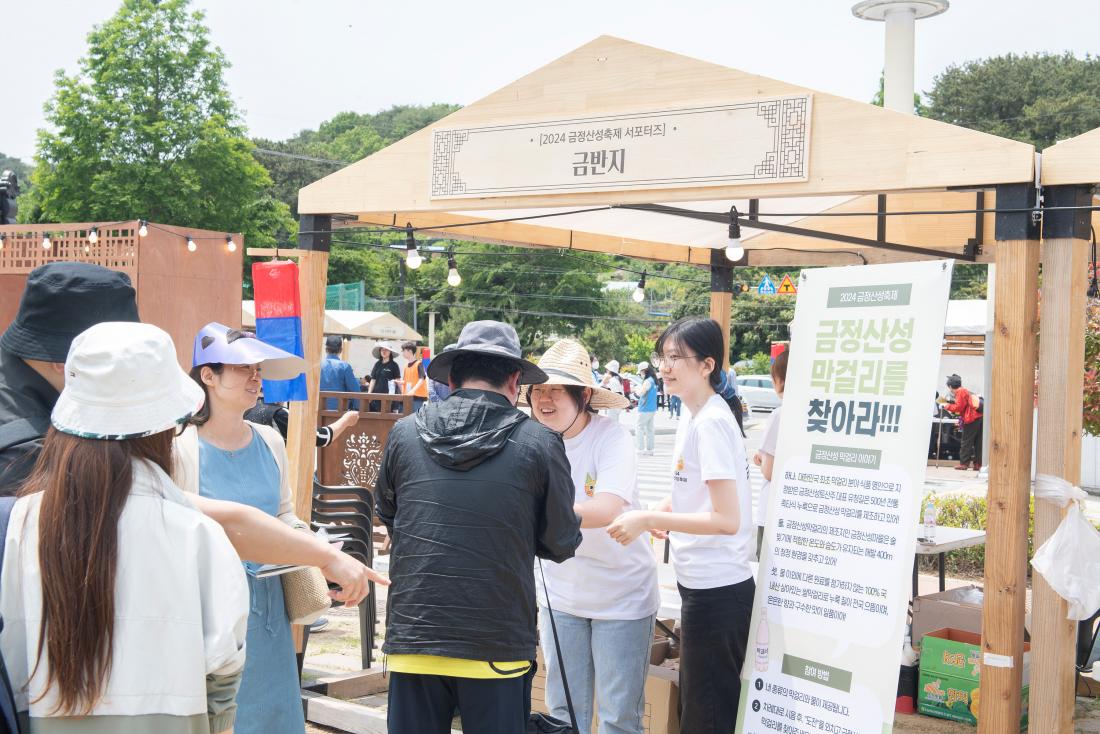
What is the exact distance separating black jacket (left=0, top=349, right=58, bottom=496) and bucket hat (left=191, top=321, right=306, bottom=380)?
111 centimetres

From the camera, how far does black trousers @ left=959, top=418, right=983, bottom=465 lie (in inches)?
715

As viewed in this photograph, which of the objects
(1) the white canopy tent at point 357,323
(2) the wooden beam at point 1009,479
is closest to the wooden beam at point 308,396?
(2) the wooden beam at point 1009,479

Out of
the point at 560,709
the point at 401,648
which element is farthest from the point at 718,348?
the point at 401,648

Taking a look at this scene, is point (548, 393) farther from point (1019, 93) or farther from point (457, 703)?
point (1019, 93)

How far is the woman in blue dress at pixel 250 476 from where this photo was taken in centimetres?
288

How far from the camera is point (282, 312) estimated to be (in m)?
5.31

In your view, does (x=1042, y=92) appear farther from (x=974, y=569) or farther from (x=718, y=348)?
(x=718, y=348)

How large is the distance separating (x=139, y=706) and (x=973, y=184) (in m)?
3.17

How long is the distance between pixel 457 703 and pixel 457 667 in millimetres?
214

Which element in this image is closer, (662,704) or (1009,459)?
(1009,459)

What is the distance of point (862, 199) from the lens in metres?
6.65

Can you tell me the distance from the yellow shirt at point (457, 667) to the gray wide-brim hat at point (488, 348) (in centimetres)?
79

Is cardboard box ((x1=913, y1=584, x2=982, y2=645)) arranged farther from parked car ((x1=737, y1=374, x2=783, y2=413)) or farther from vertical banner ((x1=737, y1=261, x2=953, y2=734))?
parked car ((x1=737, y1=374, x2=783, y2=413))

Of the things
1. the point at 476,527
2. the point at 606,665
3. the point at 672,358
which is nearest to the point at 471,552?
the point at 476,527
